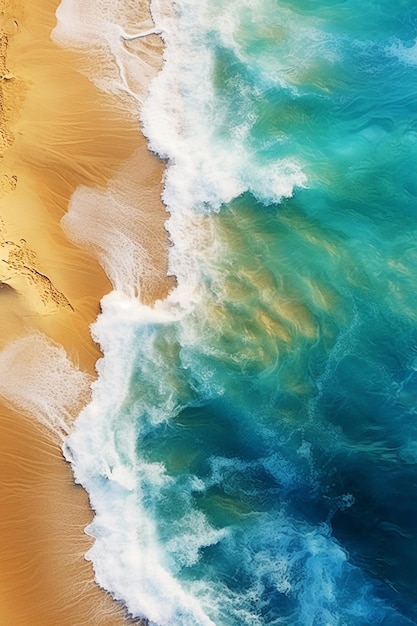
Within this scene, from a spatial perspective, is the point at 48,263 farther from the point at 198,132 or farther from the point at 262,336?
the point at 262,336

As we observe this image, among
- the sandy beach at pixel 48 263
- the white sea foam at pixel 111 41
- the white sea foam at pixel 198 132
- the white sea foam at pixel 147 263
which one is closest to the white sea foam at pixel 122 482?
the white sea foam at pixel 147 263

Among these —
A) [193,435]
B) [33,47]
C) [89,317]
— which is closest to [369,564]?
[193,435]

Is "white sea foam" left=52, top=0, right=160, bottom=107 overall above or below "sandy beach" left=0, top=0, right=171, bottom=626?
above

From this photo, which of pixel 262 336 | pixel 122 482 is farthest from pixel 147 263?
pixel 122 482

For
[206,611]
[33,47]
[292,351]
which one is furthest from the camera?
[33,47]

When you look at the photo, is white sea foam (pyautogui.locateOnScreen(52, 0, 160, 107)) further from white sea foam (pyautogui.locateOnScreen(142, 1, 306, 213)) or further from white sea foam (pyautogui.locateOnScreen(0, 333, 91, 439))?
white sea foam (pyautogui.locateOnScreen(0, 333, 91, 439))

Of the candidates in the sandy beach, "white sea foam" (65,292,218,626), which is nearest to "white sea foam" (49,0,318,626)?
"white sea foam" (65,292,218,626)

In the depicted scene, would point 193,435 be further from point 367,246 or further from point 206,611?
point 367,246
